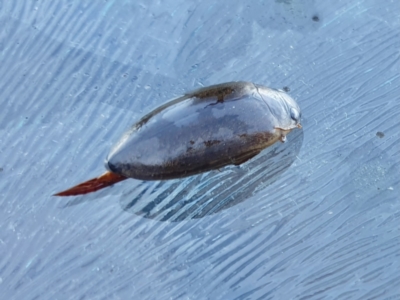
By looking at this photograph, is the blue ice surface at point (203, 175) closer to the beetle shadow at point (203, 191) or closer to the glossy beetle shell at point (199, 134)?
the beetle shadow at point (203, 191)

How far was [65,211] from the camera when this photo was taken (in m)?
1.29

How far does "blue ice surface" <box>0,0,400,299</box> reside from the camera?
4.11 ft

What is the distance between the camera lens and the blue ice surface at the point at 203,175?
1254 millimetres

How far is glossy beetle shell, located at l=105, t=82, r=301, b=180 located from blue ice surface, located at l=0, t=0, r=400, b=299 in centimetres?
13

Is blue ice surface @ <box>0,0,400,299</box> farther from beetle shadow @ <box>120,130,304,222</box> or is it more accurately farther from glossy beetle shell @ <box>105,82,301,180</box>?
glossy beetle shell @ <box>105,82,301,180</box>

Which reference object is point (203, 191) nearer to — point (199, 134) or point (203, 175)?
point (203, 175)

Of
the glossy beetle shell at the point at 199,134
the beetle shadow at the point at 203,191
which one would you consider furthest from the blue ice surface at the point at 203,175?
the glossy beetle shell at the point at 199,134

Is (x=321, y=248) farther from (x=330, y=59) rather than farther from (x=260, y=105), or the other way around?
(x=330, y=59)

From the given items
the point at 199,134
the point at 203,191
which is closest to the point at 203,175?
the point at 203,191

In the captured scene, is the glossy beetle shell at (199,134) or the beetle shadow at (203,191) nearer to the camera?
the glossy beetle shell at (199,134)

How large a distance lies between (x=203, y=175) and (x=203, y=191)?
0.05 meters

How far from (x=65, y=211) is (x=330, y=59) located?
0.96 m

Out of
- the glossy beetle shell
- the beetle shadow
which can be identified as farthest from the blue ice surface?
the glossy beetle shell

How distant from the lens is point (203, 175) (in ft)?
4.41
